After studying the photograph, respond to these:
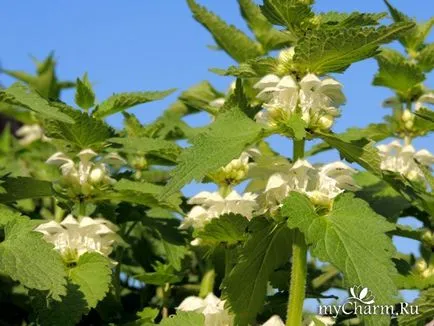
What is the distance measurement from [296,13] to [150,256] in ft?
3.75

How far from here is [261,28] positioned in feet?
8.25

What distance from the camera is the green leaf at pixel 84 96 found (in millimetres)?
2010

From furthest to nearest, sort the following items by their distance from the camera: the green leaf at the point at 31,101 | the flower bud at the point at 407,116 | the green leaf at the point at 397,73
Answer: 1. the flower bud at the point at 407,116
2. the green leaf at the point at 397,73
3. the green leaf at the point at 31,101

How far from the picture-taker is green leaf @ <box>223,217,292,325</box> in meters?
1.56

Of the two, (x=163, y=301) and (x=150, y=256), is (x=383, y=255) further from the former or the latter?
(x=150, y=256)

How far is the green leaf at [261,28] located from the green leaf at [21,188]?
965 mm

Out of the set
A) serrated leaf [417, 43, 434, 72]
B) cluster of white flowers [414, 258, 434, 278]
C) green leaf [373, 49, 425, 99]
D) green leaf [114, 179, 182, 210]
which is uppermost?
serrated leaf [417, 43, 434, 72]

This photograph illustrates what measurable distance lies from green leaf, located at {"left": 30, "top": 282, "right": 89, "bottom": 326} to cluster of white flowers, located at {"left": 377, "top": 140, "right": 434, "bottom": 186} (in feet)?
3.40

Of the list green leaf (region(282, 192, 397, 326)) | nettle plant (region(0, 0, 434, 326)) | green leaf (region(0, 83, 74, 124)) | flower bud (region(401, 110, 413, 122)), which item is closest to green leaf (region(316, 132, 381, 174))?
nettle plant (region(0, 0, 434, 326))

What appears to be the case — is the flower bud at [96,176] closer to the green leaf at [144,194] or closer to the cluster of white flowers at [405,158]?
the green leaf at [144,194]

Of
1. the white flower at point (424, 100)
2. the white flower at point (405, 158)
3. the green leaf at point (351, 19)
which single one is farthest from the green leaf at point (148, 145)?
the white flower at point (424, 100)

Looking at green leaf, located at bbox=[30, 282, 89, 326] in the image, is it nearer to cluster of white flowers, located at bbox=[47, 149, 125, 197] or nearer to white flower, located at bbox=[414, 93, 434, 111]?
cluster of white flowers, located at bbox=[47, 149, 125, 197]

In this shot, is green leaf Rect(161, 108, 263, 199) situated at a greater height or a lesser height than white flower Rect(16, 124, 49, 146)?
lesser

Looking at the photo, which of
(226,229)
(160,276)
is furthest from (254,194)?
(160,276)
